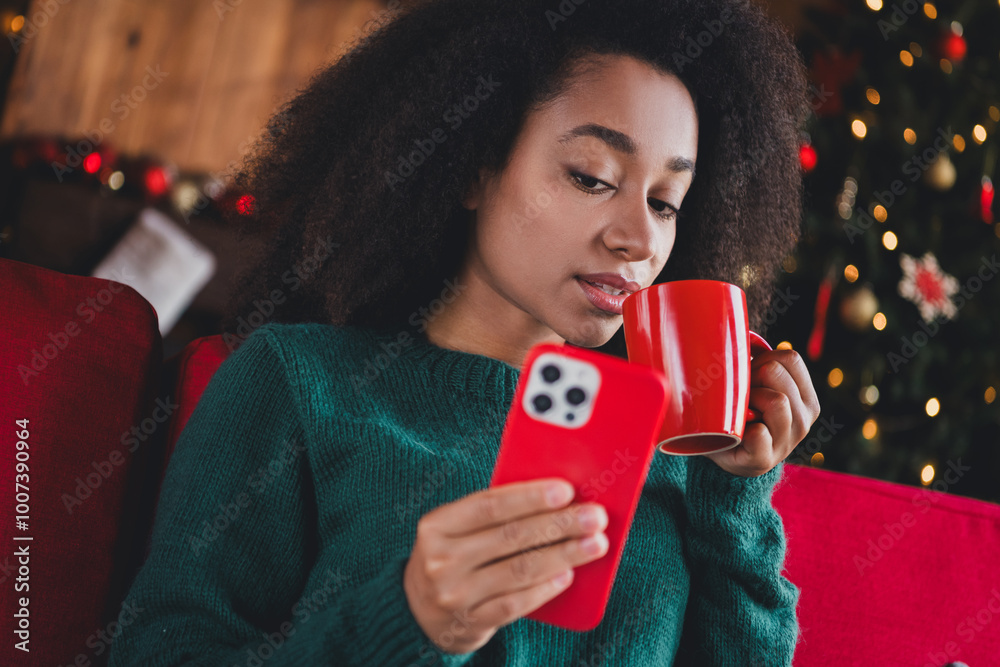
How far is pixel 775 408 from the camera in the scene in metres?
0.81

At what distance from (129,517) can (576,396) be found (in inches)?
26.1

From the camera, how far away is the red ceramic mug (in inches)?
28.6

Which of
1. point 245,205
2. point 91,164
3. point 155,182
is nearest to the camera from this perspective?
point 245,205

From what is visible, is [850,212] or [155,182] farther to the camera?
[155,182]

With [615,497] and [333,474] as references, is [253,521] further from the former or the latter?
[615,497]

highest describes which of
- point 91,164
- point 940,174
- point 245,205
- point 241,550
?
point 940,174

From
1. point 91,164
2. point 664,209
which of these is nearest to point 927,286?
point 664,209

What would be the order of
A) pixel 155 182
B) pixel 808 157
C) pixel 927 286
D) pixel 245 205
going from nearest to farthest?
1. pixel 245 205
2. pixel 808 157
3. pixel 927 286
4. pixel 155 182

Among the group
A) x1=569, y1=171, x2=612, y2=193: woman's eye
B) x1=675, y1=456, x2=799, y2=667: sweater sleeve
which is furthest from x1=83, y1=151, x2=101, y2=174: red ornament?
x1=675, y1=456, x2=799, y2=667: sweater sleeve

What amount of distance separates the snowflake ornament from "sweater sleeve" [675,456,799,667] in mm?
1684

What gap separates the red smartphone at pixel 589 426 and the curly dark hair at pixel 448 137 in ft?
1.82

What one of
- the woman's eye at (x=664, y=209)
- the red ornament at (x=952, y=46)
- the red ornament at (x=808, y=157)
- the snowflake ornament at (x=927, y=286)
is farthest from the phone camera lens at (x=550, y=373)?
the red ornament at (x=952, y=46)

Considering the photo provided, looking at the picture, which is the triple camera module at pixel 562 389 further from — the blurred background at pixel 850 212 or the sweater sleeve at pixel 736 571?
the blurred background at pixel 850 212

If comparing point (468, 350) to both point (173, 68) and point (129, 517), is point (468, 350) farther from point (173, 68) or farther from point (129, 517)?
point (173, 68)
